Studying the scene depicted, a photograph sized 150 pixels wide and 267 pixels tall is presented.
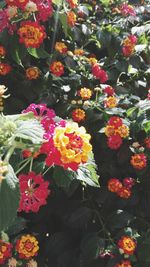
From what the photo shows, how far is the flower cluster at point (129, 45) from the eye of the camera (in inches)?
82.1

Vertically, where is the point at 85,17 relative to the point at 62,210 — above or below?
above

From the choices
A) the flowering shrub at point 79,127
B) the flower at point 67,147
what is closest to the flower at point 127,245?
the flowering shrub at point 79,127

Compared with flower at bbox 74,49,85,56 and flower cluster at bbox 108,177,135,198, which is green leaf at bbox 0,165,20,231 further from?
flower at bbox 74,49,85,56

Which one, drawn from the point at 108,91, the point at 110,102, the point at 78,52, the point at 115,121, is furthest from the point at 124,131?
the point at 78,52

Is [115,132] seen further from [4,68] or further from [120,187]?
[4,68]

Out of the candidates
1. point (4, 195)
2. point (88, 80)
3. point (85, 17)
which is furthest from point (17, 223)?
point (85, 17)

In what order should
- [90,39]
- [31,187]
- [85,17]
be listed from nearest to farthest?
[31,187] → [90,39] → [85,17]

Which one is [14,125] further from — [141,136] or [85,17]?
[85,17]

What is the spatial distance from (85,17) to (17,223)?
121 centimetres

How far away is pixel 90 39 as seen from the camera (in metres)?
2.20

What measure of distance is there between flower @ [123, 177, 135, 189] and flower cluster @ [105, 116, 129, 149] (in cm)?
12

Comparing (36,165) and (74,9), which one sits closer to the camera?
(36,165)

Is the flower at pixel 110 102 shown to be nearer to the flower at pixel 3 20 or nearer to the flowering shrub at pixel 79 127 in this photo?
the flowering shrub at pixel 79 127

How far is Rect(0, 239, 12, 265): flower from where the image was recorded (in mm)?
1418
